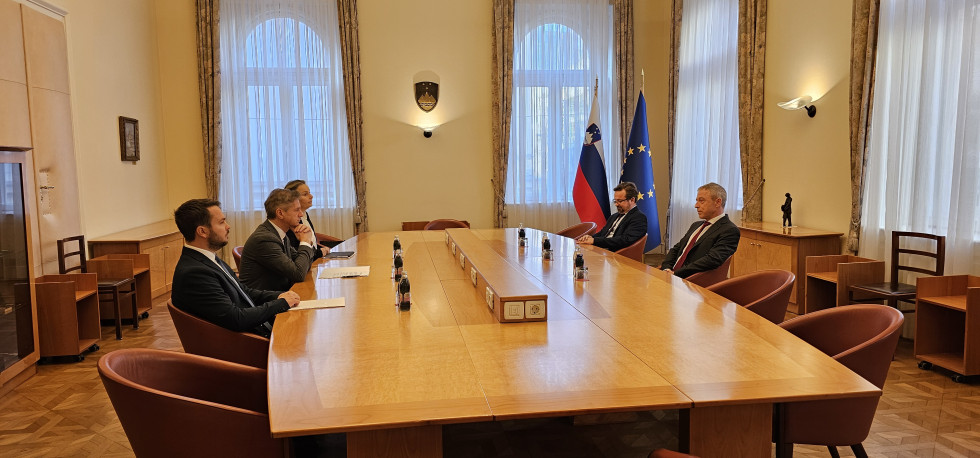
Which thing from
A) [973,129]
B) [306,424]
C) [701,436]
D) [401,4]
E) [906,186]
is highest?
[401,4]

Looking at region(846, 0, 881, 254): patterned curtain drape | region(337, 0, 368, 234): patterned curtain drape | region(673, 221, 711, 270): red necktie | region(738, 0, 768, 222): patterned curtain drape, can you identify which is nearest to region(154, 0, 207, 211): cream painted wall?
region(337, 0, 368, 234): patterned curtain drape

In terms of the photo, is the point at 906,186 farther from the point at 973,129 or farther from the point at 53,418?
the point at 53,418

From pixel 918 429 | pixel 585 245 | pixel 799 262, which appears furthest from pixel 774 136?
pixel 918 429

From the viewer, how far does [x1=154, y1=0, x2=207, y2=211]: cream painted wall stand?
8.75m

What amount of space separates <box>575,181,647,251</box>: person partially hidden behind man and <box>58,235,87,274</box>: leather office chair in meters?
4.52

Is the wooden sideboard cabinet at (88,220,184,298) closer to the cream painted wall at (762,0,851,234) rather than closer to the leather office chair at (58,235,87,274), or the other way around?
the leather office chair at (58,235,87,274)

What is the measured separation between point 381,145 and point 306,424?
7680 mm

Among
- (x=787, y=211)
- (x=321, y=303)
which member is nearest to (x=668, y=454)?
(x=321, y=303)

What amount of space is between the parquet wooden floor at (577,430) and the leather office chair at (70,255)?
1673 millimetres

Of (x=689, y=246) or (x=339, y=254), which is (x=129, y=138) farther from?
(x=689, y=246)

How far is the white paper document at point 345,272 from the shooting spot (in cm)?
405

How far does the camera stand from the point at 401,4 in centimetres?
905

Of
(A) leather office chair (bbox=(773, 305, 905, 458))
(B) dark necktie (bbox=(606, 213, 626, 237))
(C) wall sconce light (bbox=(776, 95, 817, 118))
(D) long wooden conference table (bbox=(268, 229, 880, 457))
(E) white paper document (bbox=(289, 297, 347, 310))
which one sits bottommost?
(A) leather office chair (bbox=(773, 305, 905, 458))

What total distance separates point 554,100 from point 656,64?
63.6 inches
